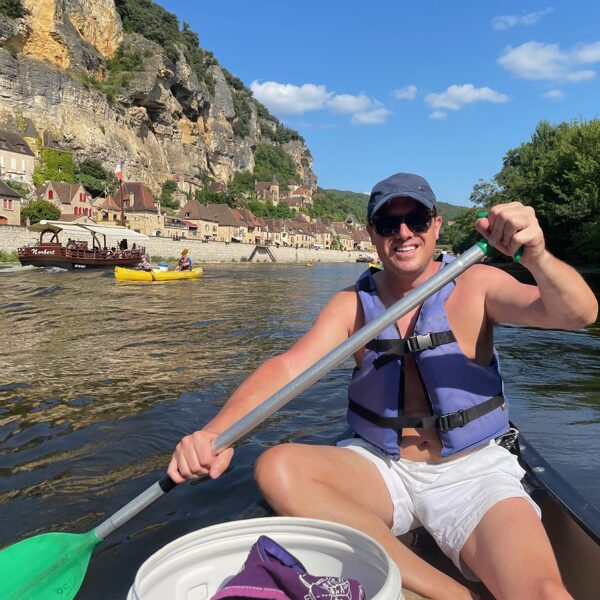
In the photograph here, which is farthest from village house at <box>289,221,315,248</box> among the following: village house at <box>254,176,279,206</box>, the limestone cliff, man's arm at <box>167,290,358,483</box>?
man's arm at <box>167,290,358,483</box>

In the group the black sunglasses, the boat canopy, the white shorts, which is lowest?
the white shorts

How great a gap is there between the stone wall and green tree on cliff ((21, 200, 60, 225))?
3.64m

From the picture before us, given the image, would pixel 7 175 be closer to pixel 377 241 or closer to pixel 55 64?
pixel 55 64

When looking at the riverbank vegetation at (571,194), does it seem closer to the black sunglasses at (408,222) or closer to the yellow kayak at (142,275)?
the yellow kayak at (142,275)

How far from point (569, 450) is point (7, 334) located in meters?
8.48

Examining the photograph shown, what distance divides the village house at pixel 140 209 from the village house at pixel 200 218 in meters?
10.2

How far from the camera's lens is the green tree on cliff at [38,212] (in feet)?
140

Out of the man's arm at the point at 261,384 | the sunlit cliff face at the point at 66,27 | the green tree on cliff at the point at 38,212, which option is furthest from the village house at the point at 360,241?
the man's arm at the point at 261,384

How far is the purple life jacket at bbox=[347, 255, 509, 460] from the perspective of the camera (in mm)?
2221

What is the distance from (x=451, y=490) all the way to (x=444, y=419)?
29 centimetres

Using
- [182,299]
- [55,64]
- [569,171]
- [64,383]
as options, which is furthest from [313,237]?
[64,383]

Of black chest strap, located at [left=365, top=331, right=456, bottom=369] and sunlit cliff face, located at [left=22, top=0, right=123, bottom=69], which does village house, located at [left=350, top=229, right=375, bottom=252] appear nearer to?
sunlit cliff face, located at [left=22, top=0, right=123, bottom=69]

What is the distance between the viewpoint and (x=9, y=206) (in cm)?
4053

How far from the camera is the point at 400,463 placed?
92.3 inches
